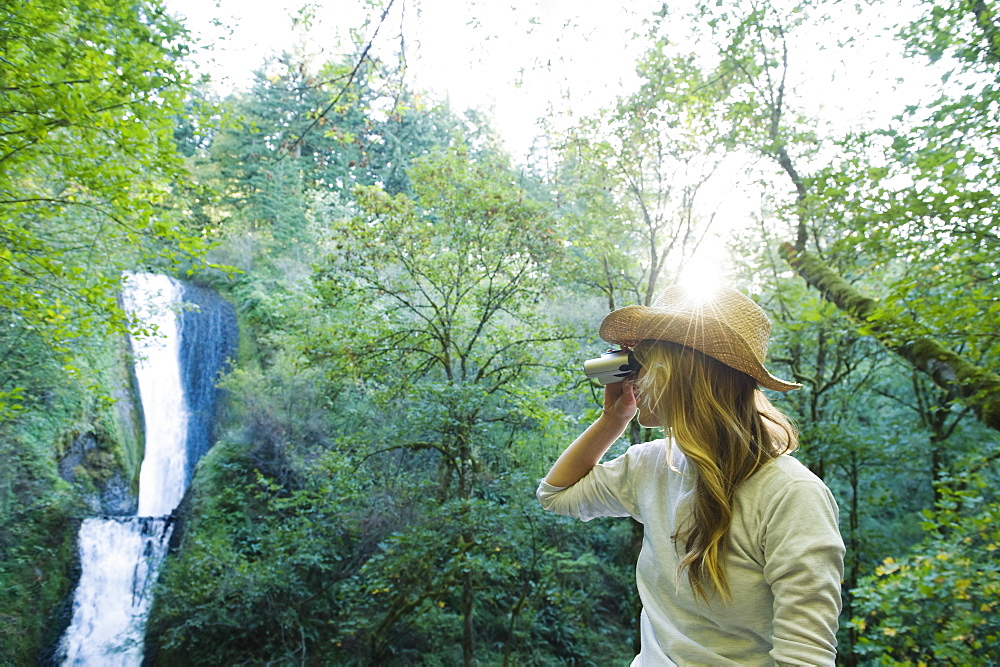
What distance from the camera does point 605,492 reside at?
1.34 m

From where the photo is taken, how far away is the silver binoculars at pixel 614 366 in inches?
49.8

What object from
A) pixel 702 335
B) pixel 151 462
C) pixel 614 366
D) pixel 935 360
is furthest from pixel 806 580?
pixel 151 462

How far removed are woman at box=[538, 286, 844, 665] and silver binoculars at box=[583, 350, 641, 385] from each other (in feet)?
0.09

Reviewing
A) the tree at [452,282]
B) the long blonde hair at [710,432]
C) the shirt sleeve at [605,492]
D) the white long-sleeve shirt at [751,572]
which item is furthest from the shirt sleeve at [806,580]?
the tree at [452,282]

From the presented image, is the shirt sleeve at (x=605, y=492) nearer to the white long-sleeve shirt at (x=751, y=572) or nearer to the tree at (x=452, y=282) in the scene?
the white long-sleeve shirt at (x=751, y=572)

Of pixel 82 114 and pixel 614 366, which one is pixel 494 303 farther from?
pixel 614 366

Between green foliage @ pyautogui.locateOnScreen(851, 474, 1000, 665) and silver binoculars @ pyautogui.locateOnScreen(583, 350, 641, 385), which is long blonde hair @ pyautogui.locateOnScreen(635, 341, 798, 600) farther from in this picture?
green foliage @ pyautogui.locateOnScreen(851, 474, 1000, 665)

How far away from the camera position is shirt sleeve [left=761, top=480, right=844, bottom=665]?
2.79 ft

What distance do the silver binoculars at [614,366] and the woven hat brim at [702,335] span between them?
47mm

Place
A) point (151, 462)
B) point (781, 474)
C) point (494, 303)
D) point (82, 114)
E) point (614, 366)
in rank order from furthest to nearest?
point (151, 462)
point (494, 303)
point (82, 114)
point (614, 366)
point (781, 474)

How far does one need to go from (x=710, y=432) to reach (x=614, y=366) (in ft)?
0.88

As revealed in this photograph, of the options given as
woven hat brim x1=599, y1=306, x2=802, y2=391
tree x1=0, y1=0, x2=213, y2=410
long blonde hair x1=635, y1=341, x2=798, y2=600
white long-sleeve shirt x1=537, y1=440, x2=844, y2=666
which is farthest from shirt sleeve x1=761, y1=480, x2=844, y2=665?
tree x1=0, y1=0, x2=213, y2=410

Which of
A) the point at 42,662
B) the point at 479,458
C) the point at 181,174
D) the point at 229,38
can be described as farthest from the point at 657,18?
the point at 42,662

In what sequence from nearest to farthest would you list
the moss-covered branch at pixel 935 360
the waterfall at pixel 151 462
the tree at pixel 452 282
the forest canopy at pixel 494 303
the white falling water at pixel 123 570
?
the moss-covered branch at pixel 935 360, the forest canopy at pixel 494 303, the tree at pixel 452 282, the white falling water at pixel 123 570, the waterfall at pixel 151 462
